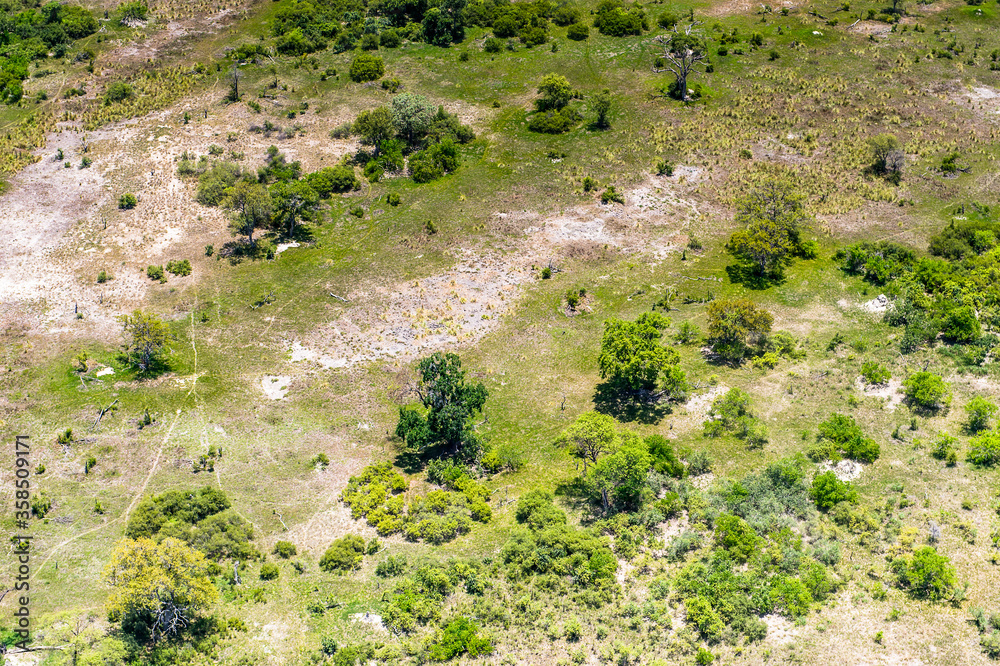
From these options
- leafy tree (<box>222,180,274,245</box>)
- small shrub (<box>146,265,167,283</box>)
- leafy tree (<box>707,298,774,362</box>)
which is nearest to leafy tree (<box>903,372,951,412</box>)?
leafy tree (<box>707,298,774,362</box>)

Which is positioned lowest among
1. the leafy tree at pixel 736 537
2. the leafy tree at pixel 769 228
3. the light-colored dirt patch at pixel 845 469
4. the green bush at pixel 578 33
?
the light-colored dirt patch at pixel 845 469

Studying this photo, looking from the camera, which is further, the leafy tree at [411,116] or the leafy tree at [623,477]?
the leafy tree at [411,116]

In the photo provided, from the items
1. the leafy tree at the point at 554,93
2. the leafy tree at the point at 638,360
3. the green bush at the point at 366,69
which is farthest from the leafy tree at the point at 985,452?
the green bush at the point at 366,69

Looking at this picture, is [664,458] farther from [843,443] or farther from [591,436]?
[843,443]

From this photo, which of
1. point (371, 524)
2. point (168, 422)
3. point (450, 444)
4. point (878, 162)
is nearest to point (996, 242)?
point (878, 162)

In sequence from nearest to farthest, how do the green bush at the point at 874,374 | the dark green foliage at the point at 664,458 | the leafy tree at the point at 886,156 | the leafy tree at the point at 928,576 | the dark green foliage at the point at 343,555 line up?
the leafy tree at the point at 928,576
the dark green foliage at the point at 343,555
the dark green foliage at the point at 664,458
the green bush at the point at 874,374
the leafy tree at the point at 886,156

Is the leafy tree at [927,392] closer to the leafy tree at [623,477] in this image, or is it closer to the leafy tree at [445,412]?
the leafy tree at [623,477]

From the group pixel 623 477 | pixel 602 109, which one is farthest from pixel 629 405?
pixel 602 109
